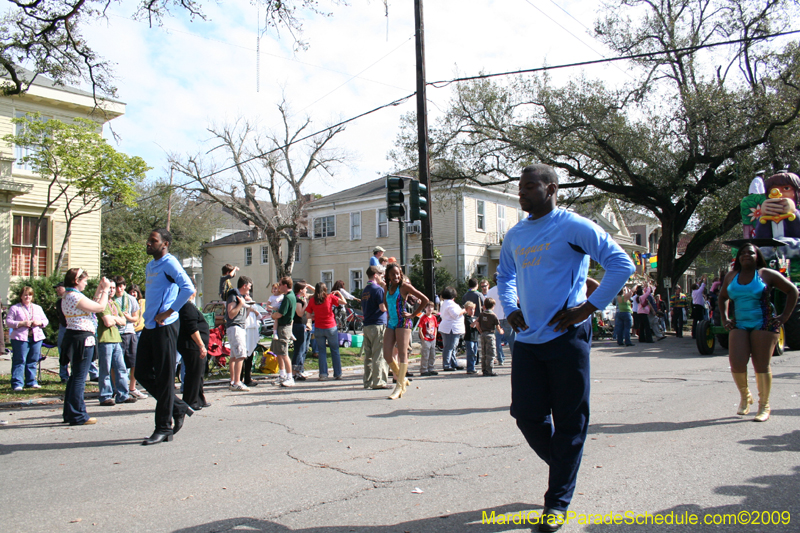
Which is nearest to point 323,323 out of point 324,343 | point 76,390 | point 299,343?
point 324,343

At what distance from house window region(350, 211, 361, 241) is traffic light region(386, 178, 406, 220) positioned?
27.3 metres

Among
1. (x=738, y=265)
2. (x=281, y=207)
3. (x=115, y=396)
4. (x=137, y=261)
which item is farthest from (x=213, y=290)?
(x=738, y=265)

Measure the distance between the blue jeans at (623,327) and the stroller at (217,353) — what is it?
10956 mm

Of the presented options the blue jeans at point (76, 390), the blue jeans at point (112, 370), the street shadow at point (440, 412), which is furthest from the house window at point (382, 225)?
the blue jeans at point (76, 390)

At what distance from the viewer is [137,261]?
105 feet

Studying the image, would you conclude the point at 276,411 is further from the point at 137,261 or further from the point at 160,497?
the point at 137,261

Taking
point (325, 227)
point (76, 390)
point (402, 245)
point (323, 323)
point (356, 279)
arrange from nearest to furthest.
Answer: point (76, 390) < point (323, 323) < point (402, 245) < point (356, 279) < point (325, 227)

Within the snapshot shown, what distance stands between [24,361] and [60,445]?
4817 mm

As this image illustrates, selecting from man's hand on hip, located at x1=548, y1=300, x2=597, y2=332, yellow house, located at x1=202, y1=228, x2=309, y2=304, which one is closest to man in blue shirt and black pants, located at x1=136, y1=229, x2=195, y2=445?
man's hand on hip, located at x1=548, y1=300, x2=597, y2=332

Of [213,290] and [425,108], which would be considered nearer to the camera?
[425,108]

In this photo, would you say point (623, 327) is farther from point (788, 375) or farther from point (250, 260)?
point (250, 260)

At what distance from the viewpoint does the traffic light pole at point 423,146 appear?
Answer: 45.5 feet

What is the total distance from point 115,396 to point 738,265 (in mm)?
8183

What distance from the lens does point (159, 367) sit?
225 inches
